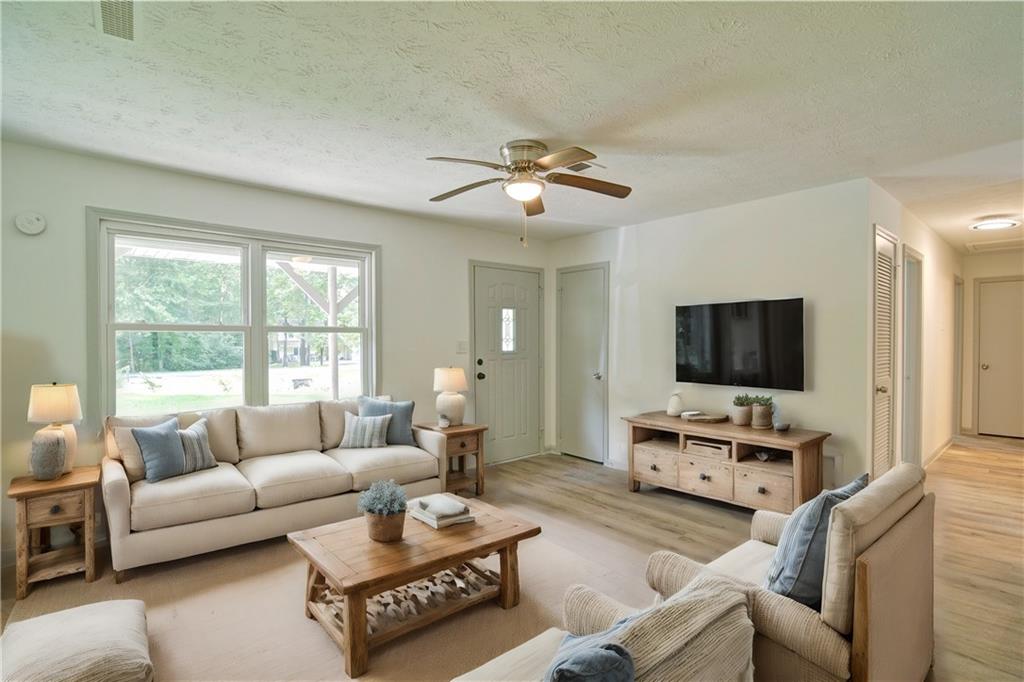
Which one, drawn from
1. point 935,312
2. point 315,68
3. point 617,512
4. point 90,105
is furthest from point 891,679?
point 935,312

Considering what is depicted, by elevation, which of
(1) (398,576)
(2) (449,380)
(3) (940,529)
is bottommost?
(3) (940,529)

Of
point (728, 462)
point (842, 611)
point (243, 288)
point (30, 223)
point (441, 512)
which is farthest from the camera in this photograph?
point (243, 288)

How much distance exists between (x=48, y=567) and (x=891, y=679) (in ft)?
12.9

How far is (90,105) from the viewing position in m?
2.55

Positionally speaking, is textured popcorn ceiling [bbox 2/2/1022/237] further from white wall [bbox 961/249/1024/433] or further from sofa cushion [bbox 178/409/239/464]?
white wall [bbox 961/249/1024/433]

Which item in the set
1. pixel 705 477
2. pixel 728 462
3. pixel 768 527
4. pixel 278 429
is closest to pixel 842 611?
pixel 768 527

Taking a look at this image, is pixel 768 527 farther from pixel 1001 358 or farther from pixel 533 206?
pixel 1001 358

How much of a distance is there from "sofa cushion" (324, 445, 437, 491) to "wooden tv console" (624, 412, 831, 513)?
6.00 ft

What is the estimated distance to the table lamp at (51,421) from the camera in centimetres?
281

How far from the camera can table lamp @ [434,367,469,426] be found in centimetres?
450

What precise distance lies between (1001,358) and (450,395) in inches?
293

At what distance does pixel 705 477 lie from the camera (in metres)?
4.02

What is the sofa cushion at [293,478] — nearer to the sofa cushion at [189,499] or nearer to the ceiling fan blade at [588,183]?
the sofa cushion at [189,499]

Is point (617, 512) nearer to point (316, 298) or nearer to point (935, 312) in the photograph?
point (316, 298)
